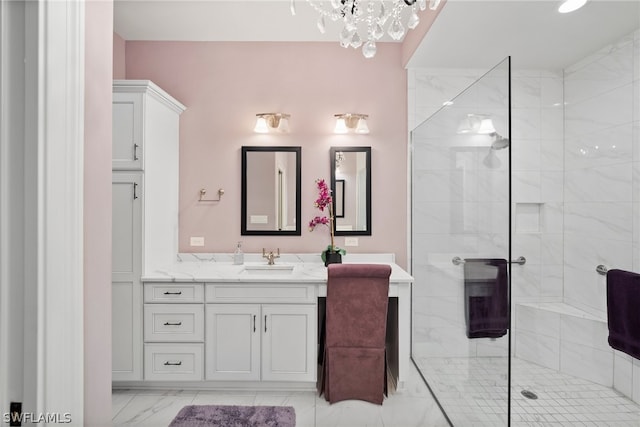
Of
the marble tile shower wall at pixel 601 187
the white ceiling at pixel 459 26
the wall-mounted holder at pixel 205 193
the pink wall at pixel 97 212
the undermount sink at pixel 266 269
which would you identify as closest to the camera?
the pink wall at pixel 97 212

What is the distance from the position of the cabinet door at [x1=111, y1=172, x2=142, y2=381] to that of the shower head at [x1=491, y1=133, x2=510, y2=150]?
2.18 m

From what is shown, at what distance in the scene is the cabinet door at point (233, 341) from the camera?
2500 mm

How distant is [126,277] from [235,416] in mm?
1163

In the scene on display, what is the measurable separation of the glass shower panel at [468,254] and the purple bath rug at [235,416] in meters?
1.00

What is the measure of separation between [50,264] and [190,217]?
2510 millimetres

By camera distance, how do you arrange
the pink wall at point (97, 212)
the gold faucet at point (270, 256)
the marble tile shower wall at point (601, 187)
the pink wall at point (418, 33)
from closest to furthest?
the pink wall at point (97, 212), the pink wall at point (418, 33), the marble tile shower wall at point (601, 187), the gold faucet at point (270, 256)

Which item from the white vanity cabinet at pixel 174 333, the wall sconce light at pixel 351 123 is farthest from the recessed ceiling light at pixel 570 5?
the white vanity cabinet at pixel 174 333

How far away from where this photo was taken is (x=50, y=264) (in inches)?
26.0

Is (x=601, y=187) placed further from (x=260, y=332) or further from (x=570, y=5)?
(x=260, y=332)

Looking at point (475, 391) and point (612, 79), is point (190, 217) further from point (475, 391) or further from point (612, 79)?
point (612, 79)

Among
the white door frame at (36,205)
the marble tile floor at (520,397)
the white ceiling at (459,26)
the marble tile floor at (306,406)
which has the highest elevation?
the white ceiling at (459,26)

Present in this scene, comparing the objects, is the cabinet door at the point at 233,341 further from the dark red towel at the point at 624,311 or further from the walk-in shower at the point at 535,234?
the dark red towel at the point at 624,311

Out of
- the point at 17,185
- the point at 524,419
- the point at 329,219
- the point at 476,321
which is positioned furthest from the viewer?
the point at 329,219

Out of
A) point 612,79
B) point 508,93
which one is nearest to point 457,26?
point 508,93
